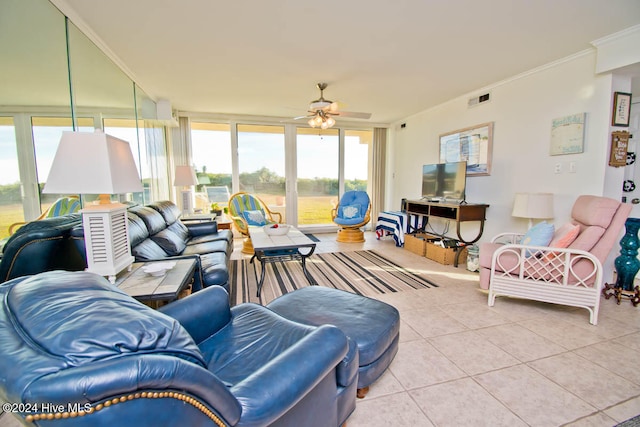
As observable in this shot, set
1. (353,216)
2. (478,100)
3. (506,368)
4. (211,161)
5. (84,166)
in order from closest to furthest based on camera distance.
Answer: (84,166)
(506,368)
(478,100)
(353,216)
(211,161)

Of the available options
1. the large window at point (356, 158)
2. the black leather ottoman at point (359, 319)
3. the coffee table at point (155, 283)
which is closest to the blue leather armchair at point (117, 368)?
the black leather ottoman at point (359, 319)

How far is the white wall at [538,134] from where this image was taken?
283 centimetres

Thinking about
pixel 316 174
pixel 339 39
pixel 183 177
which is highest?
pixel 339 39

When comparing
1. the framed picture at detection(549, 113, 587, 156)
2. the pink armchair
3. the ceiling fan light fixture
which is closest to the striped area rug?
the pink armchair

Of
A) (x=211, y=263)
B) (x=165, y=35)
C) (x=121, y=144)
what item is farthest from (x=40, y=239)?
(x=165, y=35)

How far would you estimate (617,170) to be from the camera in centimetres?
282

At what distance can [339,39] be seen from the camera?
8.57ft

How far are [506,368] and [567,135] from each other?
8.75 feet

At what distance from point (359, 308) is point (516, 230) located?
120 inches

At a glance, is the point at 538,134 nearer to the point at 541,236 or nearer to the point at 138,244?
the point at 541,236

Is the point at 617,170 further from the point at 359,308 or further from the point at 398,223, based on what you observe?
the point at 359,308

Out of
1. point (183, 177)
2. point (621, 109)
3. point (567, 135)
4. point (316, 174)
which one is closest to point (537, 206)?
point (567, 135)

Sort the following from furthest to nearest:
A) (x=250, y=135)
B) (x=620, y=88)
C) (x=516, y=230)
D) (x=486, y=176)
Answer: (x=250, y=135) → (x=486, y=176) → (x=516, y=230) → (x=620, y=88)

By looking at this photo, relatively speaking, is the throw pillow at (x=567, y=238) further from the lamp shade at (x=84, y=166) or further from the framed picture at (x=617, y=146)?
the lamp shade at (x=84, y=166)
